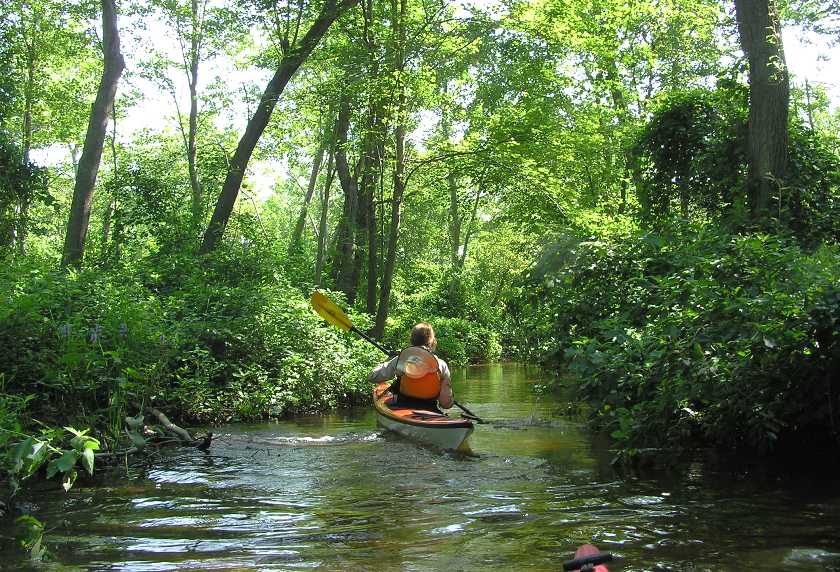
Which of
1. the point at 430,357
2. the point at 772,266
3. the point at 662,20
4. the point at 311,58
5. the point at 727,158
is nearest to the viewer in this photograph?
the point at 772,266

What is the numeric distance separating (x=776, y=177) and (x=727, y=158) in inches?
41.2

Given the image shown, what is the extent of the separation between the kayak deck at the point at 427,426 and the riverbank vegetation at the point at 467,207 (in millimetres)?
1382

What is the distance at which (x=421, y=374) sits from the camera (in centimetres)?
921

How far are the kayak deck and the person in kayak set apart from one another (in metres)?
0.15

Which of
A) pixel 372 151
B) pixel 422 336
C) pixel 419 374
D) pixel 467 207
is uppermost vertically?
pixel 372 151

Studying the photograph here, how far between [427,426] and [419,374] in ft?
3.36

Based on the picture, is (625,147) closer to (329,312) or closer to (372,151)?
(372,151)

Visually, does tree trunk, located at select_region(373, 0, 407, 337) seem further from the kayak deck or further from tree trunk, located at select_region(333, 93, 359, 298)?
the kayak deck

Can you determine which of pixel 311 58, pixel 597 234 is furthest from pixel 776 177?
pixel 311 58

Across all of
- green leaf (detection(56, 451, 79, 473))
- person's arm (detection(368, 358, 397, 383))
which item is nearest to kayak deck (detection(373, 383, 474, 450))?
person's arm (detection(368, 358, 397, 383))

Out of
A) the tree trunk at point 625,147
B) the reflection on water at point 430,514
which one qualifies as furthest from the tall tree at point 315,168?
the reflection on water at point 430,514

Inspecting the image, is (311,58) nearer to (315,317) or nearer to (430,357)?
(315,317)

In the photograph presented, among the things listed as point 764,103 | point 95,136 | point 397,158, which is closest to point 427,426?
point 764,103

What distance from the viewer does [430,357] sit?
910cm
